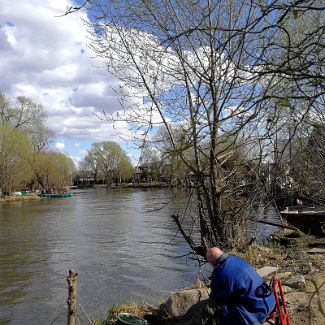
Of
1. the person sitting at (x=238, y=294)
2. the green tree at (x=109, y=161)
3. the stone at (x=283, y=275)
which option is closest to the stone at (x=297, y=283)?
the stone at (x=283, y=275)

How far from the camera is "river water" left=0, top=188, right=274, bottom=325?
10594 millimetres

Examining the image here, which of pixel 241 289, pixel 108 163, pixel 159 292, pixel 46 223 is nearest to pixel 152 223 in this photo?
pixel 46 223

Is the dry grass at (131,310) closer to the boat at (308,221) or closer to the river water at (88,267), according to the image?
the river water at (88,267)

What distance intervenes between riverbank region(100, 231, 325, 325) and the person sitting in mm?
571

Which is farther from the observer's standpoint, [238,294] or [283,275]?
[283,275]

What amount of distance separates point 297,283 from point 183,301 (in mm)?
2069

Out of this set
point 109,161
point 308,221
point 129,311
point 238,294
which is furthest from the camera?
point 109,161

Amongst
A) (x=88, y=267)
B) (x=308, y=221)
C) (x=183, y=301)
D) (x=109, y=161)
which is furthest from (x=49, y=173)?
(x=183, y=301)

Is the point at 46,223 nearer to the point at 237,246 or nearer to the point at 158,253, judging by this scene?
the point at 158,253

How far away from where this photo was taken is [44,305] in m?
10.6

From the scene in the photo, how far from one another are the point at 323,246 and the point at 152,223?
13766 millimetres

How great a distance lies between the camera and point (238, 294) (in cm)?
509

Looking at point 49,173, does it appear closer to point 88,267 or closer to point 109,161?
point 109,161

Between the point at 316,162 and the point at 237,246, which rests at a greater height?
the point at 316,162
